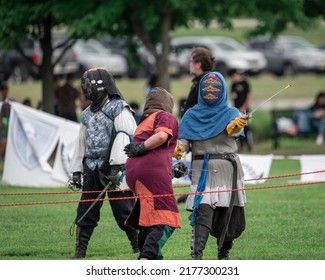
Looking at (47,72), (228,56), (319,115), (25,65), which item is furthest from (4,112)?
(228,56)

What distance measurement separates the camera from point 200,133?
10.4 m

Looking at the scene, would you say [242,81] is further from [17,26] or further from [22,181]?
[22,181]

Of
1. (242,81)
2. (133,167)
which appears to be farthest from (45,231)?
(242,81)

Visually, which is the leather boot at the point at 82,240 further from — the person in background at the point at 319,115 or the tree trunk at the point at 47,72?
the person in background at the point at 319,115

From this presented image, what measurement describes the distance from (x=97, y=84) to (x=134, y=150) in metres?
1.17

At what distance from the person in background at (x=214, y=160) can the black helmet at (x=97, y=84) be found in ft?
2.85

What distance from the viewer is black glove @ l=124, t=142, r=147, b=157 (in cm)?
995

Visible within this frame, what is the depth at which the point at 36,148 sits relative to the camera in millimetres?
18172

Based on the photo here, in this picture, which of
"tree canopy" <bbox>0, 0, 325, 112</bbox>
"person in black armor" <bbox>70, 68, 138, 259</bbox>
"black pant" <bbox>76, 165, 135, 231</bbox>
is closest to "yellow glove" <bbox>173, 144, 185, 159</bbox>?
"person in black armor" <bbox>70, 68, 138, 259</bbox>

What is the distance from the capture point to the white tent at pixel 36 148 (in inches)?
706

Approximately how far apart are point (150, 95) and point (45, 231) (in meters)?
3.36

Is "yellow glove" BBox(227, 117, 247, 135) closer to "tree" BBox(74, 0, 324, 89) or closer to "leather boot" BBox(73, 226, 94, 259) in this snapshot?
"leather boot" BBox(73, 226, 94, 259)

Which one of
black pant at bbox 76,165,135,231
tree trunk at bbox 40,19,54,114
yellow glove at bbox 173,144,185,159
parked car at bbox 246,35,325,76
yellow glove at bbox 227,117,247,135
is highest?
parked car at bbox 246,35,325,76

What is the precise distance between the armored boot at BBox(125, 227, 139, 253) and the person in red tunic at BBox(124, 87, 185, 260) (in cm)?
114
